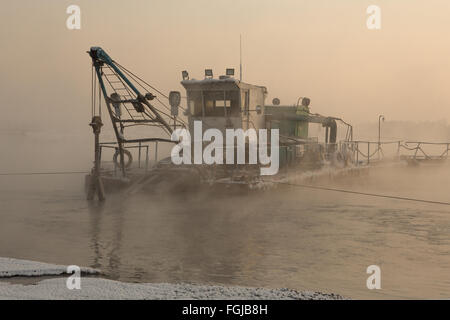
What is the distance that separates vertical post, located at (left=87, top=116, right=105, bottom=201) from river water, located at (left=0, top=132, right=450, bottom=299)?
0.67 metres

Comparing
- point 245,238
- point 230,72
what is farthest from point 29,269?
point 230,72

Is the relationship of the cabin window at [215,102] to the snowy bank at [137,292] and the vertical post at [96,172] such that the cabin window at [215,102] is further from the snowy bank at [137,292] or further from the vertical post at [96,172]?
the snowy bank at [137,292]

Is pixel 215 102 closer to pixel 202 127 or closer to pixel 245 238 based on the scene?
pixel 202 127

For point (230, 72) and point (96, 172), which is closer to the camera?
point (96, 172)

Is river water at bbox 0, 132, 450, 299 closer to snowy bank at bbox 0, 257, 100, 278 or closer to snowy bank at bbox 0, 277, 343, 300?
snowy bank at bbox 0, 257, 100, 278

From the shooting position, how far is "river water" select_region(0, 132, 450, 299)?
1176 centimetres

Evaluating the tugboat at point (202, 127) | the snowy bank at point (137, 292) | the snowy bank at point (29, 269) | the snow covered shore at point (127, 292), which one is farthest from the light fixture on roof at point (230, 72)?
the snowy bank at point (137, 292)

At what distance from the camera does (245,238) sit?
16188 millimetres

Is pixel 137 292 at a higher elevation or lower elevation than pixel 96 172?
lower

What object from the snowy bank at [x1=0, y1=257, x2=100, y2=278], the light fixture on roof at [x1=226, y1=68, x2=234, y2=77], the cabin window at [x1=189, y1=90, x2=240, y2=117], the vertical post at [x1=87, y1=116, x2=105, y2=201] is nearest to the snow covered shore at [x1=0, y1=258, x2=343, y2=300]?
the snowy bank at [x1=0, y1=257, x2=100, y2=278]

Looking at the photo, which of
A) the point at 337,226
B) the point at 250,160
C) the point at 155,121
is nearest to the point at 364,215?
the point at 337,226

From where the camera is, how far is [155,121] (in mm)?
24984

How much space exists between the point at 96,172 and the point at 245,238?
344 inches
